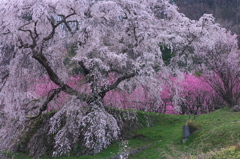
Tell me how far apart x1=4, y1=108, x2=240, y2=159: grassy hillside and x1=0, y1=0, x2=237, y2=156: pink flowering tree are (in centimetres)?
85

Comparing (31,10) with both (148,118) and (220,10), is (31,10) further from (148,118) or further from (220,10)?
(220,10)

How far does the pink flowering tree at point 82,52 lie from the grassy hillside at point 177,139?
2.78 ft

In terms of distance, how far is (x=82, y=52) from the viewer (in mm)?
6223

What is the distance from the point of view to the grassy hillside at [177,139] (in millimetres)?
4233

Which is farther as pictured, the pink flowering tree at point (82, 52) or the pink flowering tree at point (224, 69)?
the pink flowering tree at point (224, 69)

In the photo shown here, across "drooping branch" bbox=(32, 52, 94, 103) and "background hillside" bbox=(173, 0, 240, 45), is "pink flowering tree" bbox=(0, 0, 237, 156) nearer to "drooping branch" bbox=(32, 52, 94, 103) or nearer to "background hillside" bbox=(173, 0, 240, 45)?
"drooping branch" bbox=(32, 52, 94, 103)

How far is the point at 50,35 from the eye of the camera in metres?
6.23

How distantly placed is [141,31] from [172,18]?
5.59 feet

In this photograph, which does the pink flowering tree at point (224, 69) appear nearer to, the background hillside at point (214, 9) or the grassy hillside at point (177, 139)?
the grassy hillside at point (177, 139)

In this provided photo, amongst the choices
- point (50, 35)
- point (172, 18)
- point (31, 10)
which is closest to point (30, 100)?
point (50, 35)

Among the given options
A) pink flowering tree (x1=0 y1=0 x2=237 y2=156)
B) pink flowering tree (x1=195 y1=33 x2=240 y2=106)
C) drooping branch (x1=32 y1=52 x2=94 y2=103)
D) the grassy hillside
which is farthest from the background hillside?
drooping branch (x1=32 y1=52 x2=94 y2=103)

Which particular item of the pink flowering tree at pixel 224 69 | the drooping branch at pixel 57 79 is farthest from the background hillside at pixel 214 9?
the drooping branch at pixel 57 79

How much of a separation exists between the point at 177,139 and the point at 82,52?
131 inches

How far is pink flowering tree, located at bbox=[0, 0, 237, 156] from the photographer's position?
5.77m
